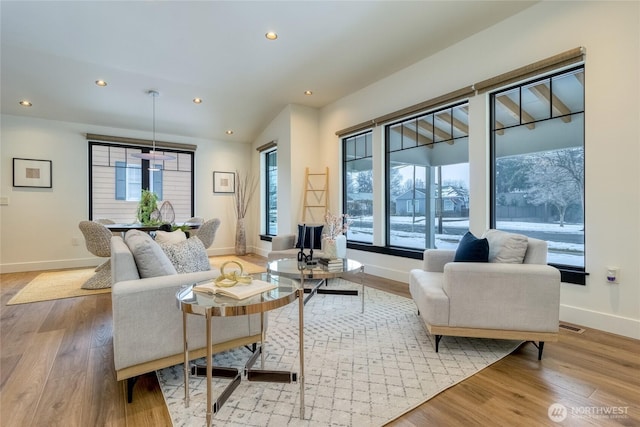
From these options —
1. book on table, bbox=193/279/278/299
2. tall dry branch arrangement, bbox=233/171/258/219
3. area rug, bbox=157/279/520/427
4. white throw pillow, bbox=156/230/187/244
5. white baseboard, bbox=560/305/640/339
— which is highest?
tall dry branch arrangement, bbox=233/171/258/219

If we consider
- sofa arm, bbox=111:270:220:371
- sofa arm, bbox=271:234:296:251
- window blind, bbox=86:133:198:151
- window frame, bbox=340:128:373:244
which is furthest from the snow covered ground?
window blind, bbox=86:133:198:151

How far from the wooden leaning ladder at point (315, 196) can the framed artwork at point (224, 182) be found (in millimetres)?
2248

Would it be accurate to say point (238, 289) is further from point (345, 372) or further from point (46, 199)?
point (46, 199)

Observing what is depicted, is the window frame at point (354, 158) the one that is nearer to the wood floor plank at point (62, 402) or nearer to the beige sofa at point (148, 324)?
the beige sofa at point (148, 324)

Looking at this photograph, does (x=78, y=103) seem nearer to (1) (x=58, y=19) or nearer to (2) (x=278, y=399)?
(1) (x=58, y=19)

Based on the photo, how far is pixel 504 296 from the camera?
2.15 m

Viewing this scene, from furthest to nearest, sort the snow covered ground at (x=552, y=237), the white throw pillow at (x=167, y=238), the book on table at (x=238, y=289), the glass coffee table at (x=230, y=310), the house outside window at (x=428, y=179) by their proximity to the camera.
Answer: the house outside window at (x=428, y=179) < the snow covered ground at (x=552, y=237) < the white throw pillow at (x=167, y=238) < the book on table at (x=238, y=289) < the glass coffee table at (x=230, y=310)

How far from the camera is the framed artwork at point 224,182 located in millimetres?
6976

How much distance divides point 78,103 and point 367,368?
19.0ft

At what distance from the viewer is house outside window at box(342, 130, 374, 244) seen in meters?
5.02

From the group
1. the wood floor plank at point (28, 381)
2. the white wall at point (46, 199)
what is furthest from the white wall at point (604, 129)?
the white wall at point (46, 199)

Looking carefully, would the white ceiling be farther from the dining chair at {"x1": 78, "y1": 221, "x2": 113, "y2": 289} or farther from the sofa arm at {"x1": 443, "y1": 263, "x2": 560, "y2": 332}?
the sofa arm at {"x1": 443, "y1": 263, "x2": 560, "y2": 332}

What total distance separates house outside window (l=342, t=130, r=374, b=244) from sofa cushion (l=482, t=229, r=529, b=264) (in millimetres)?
2573

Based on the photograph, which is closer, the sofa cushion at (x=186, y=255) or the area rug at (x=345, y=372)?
the area rug at (x=345, y=372)
